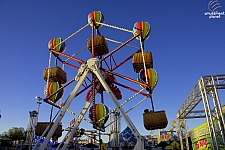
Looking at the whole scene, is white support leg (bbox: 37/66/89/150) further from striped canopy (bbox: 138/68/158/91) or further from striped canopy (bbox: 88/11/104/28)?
striped canopy (bbox: 88/11/104/28)

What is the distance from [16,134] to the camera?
45844 mm

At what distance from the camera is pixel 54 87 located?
11.5 metres

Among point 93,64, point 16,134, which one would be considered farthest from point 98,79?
point 16,134

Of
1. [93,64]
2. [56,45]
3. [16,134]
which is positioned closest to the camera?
[93,64]

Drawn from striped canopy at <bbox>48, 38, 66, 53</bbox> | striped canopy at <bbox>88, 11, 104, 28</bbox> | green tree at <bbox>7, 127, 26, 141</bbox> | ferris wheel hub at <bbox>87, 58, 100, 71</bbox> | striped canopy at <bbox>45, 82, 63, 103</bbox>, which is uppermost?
striped canopy at <bbox>88, 11, 104, 28</bbox>

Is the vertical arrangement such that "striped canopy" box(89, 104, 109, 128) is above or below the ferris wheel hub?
below

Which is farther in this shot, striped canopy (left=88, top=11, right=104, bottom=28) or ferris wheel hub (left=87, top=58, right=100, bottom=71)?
A: striped canopy (left=88, top=11, right=104, bottom=28)

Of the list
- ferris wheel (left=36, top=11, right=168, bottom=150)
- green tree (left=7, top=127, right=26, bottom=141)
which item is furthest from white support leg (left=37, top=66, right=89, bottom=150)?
green tree (left=7, top=127, right=26, bottom=141)

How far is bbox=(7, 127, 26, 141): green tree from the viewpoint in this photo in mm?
45250

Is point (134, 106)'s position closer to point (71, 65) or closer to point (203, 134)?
point (71, 65)

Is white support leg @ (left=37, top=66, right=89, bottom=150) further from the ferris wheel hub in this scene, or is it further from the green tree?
the green tree

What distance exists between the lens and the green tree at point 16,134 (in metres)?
45.2

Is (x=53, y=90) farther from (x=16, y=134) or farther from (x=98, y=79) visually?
(x=16, y=134)

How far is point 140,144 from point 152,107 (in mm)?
1766
